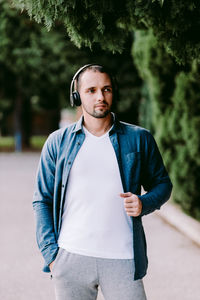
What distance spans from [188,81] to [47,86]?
14.8 m

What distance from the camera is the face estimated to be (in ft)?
7.75

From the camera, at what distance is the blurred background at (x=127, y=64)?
2.80m

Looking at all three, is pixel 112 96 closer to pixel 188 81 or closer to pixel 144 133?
pixel 144 133

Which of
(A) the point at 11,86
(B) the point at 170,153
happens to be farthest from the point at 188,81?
(A) the point at 11,86

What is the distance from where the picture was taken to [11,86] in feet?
79.2

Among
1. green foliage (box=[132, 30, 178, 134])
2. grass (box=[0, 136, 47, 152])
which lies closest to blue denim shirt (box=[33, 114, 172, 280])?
green foliage (box=[132, 30, 178, 134])

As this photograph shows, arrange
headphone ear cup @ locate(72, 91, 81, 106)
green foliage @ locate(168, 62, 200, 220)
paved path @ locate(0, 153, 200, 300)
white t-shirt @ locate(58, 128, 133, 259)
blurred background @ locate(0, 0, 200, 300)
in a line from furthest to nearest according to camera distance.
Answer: green foliage @ locate(168, 62, 200, 220)
paved path @ locate(0, 153, 200, 300)
blurred background @ locate(0, 0, 200, 300)
headphone ear cup @ locate(72, 91, 81, 106)
white t-shirt @ locate(58, 128, 133, 259)

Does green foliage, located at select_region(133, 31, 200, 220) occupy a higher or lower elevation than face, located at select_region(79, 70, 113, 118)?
lower

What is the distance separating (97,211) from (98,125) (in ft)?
1.64

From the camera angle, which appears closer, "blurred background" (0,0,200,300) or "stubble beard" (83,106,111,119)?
"stubble beard" (83,106,111,119)

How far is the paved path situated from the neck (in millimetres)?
2410

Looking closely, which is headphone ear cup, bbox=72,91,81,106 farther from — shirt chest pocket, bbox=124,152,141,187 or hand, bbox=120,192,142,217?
hand, bbox=120,192,142,217

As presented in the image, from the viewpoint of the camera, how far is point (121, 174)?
2.29 metres

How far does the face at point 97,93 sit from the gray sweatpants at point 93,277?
81 cm
